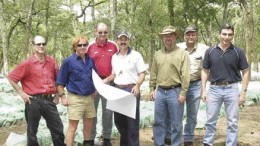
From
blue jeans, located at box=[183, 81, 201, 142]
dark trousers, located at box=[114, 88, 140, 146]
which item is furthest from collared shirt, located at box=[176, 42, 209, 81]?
dark trousers, located at box=[114, 88, 140, 146]

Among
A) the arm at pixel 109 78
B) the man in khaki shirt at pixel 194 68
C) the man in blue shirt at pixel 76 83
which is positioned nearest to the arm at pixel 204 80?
the man in khaki shirt at pixel 194 68

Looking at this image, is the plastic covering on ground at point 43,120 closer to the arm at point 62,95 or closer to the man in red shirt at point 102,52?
the arm at point 62,95

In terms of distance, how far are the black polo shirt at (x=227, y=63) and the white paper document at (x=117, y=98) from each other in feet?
3.97

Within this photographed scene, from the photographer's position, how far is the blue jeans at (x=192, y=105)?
18.3ft

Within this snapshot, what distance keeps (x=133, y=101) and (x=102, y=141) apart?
126cm

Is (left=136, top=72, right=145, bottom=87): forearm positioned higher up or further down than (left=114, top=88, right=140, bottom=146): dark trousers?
higher up

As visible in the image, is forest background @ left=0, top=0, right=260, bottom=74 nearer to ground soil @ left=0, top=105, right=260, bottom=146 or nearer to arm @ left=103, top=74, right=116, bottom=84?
ground soil @ left=0, top=105, right=260, bottom=146

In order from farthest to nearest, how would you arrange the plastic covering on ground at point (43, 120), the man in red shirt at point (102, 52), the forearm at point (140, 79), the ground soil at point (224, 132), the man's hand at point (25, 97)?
the ground soil at point (224, 132)
the plastic covering on ground at point (43, 120)
the man in red shirt at point (102, 52)
the forearm at point (140, 79)
the man's hand at point (25, 97)

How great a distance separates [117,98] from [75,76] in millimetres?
654

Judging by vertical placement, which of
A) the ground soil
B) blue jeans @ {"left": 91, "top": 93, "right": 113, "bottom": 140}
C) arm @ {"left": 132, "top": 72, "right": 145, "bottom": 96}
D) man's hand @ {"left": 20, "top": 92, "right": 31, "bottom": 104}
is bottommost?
the ground soil

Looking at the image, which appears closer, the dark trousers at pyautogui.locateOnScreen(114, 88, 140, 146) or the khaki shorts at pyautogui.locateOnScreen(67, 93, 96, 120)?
the khaki shorts at pyautogui.locateOnScreen(67, 93, 96, 120)

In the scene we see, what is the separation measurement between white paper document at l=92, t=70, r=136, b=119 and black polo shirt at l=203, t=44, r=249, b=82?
1211mm

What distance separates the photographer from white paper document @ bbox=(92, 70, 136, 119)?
4.93 m

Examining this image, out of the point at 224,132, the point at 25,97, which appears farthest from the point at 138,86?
the point at 224,132
